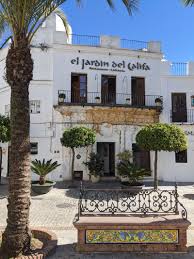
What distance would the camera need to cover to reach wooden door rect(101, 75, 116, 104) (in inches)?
751

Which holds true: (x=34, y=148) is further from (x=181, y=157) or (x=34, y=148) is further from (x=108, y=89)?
(x=181, y=157)

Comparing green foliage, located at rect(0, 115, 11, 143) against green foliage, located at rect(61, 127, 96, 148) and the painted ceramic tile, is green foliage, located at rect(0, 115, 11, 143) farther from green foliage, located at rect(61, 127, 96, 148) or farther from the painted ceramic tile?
the painted ceramic tile

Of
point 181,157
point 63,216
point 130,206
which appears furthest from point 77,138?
point 130,206

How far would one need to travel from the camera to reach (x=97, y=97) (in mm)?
18359

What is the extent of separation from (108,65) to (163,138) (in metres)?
6.88

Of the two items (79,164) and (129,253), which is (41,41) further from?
(129,253)

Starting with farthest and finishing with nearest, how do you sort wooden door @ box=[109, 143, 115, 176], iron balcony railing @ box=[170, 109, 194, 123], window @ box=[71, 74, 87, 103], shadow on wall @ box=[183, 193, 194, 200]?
1. iron balcony railing @ box=[170, 109, 194, 123]
2. wooden door @ box=[109, 143, 115, 176]
3. window @ box=[71, 74, 87, 103]
4. shadow on wall @ box=[183, 193, 194, 200]

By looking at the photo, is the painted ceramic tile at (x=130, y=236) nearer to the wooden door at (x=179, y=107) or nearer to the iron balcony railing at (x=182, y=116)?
the iron balcony railing at (x=182, y=116)

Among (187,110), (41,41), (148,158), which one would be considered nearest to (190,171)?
(148,158)

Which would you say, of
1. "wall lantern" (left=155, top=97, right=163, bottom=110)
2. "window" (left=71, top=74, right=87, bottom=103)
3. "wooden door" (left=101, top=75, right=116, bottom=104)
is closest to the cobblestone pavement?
"wall lantern" (left=155, top=97, right=163, bottom=110)

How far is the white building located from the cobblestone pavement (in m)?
2.39

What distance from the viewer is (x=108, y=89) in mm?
19312

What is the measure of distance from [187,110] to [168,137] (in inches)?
226

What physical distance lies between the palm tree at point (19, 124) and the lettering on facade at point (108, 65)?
1187 cm
